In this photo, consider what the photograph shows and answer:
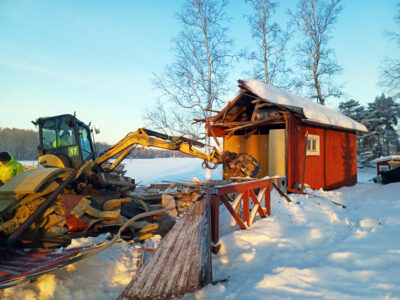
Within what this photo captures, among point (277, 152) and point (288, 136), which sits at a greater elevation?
point (288, 136)

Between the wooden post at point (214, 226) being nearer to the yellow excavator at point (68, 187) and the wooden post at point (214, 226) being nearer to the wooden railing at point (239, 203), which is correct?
the wooden railing at point (239, 203)

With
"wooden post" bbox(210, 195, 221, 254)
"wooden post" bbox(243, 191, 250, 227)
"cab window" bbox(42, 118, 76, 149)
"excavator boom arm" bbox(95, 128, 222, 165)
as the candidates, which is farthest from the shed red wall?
"cab window" bbox(42, 118, 76, 149)

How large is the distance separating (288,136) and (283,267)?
6.02 m

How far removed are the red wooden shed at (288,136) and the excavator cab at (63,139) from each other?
4.91m

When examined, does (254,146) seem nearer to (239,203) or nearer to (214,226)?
(239,203)

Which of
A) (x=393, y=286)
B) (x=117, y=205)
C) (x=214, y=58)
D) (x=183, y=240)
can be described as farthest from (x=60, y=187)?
(x=214, y=58)

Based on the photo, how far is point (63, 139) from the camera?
25.6 ft

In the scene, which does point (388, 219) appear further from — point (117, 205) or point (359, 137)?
point (359, 137)

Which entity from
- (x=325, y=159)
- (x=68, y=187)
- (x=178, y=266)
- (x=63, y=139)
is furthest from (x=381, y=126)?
(x=178, y=266)

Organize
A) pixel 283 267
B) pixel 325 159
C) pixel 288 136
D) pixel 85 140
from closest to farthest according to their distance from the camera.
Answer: pixel 283 267 < pixel 85 140 < pixel 288 136 < pixel 325 159

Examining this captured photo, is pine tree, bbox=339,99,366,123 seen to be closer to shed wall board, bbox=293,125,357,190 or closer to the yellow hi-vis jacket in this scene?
shed wall board, bbox=293,125,357,190

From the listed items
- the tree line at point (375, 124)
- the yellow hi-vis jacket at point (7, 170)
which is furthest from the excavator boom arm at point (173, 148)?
the tree line at point (375, 124)

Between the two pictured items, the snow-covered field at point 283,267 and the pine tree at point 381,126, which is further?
the pine tree at point 381,126

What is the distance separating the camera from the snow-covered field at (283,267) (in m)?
2.78
